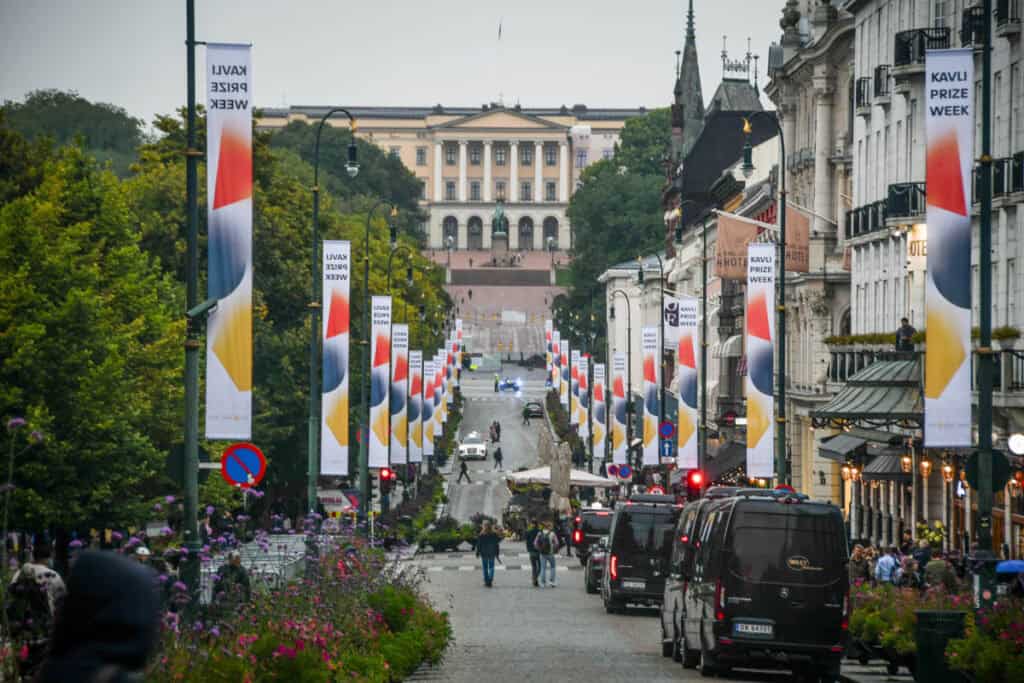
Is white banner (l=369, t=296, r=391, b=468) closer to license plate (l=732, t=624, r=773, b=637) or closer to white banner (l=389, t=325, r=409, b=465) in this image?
white banner (l=389, t=325, r=409, b=465)

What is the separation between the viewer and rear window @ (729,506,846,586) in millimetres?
23641

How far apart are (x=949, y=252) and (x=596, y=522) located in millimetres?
33385

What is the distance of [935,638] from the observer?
2112 cm

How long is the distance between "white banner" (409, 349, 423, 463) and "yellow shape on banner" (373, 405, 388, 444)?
52.5ft

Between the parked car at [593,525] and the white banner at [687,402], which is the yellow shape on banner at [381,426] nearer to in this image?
the parked car at [593,525]

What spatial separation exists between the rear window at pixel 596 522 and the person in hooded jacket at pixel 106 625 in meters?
50.2

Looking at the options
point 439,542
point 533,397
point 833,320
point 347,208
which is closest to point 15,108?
point 347,208

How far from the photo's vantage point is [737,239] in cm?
4956

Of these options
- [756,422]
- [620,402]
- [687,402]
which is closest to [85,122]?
[620,402]

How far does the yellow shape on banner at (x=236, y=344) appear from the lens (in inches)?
918

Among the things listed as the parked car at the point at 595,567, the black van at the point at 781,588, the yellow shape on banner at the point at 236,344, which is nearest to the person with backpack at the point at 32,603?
the yellow shape on banner at the point at 236,344

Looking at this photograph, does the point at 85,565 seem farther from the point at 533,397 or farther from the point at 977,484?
the point at 533,397

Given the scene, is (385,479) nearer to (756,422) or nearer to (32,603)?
(756,422)

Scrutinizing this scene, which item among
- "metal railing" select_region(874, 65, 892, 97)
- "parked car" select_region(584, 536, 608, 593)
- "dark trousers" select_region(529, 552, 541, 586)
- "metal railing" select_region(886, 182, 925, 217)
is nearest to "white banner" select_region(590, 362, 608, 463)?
"metal railing" select_region(874, 65, 892, 97)
